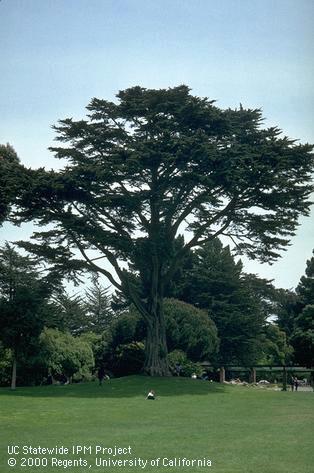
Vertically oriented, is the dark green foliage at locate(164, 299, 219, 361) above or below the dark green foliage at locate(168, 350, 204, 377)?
above

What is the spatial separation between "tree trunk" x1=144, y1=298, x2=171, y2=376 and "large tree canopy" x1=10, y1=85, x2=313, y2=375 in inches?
2.3

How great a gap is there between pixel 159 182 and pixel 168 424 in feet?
57.5

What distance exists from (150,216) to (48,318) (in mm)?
8090

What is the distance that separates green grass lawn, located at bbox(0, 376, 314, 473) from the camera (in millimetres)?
13211

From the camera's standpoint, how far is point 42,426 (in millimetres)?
18844

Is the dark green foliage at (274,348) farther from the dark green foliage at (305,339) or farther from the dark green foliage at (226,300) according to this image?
the dark green foliage at (305,339)

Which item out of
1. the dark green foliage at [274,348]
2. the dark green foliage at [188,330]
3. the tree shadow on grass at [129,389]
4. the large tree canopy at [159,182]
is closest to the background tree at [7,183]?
the large tree canopy at [159,182]

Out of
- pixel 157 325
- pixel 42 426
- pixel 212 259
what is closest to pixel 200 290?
pixel 212 259

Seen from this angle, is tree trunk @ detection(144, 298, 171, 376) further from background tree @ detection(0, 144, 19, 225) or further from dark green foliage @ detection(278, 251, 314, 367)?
dark green foliage @ detection(278, 251, 314, 367)

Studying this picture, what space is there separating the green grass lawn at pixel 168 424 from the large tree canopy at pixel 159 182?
7.40 meters

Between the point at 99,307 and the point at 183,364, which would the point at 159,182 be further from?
the point at 99,307

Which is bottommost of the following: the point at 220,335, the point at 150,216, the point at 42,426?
the point at 42,426

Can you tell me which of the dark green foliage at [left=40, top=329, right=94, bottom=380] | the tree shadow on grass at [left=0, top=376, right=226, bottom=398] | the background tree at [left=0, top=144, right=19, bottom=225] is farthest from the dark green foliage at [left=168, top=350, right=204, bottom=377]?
the background tree at [left=0, top=144, right=19, bottom=225]

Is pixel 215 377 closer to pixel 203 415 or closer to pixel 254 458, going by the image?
pixel 203 415
